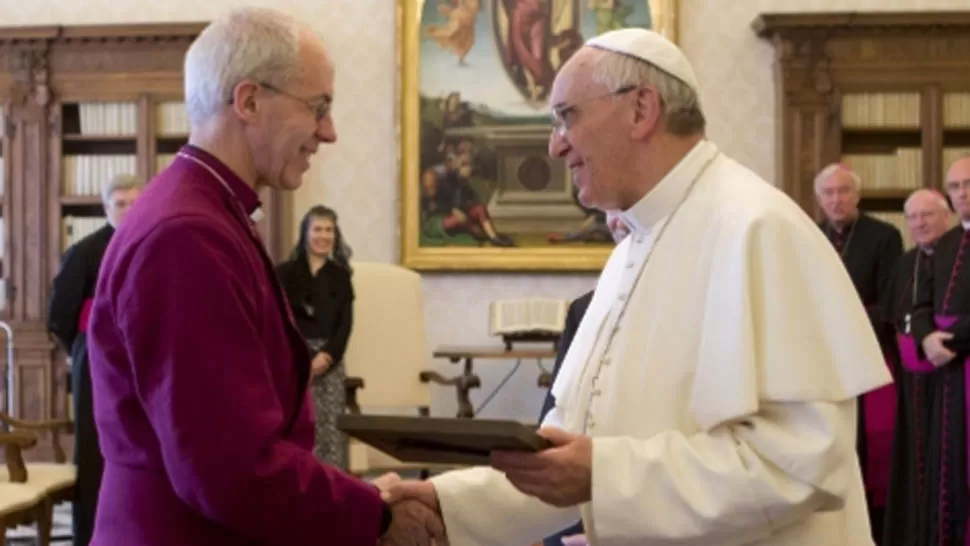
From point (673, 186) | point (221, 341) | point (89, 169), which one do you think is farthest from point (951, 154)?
point (221, 341)

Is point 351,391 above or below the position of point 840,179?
below

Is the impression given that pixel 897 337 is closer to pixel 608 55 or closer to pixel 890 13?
pixel 890 13

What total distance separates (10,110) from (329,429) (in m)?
3.44

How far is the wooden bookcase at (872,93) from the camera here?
25.0ft

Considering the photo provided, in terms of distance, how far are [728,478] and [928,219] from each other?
435 cm

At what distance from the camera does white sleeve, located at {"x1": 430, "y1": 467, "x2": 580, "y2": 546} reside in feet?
7.49

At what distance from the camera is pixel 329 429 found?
6074 mm

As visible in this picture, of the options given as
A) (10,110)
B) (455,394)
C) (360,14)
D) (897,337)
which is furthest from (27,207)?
(897,337)

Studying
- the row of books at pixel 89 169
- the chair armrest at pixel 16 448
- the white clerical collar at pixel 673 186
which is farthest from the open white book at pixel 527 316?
the white clerical collar at pixel 673 186

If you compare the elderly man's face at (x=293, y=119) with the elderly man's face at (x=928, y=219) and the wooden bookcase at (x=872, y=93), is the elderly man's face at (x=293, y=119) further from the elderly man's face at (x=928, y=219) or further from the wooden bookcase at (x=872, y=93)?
the wooden bookcase at (x=872, y=93)

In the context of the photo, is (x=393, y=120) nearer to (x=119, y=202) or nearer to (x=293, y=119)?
(x=119, y=202)

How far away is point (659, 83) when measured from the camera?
208cm

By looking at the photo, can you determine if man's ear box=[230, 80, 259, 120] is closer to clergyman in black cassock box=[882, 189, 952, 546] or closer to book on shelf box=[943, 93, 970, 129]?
clergyman in black cassock box=[882, 189, 952, 546]

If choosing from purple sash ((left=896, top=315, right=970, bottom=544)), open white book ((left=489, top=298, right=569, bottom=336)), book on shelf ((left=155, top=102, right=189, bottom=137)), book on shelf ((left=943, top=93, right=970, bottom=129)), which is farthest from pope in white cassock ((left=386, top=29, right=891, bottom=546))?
book on shelf ((left=155, top=102, right=189, bottom=137))
